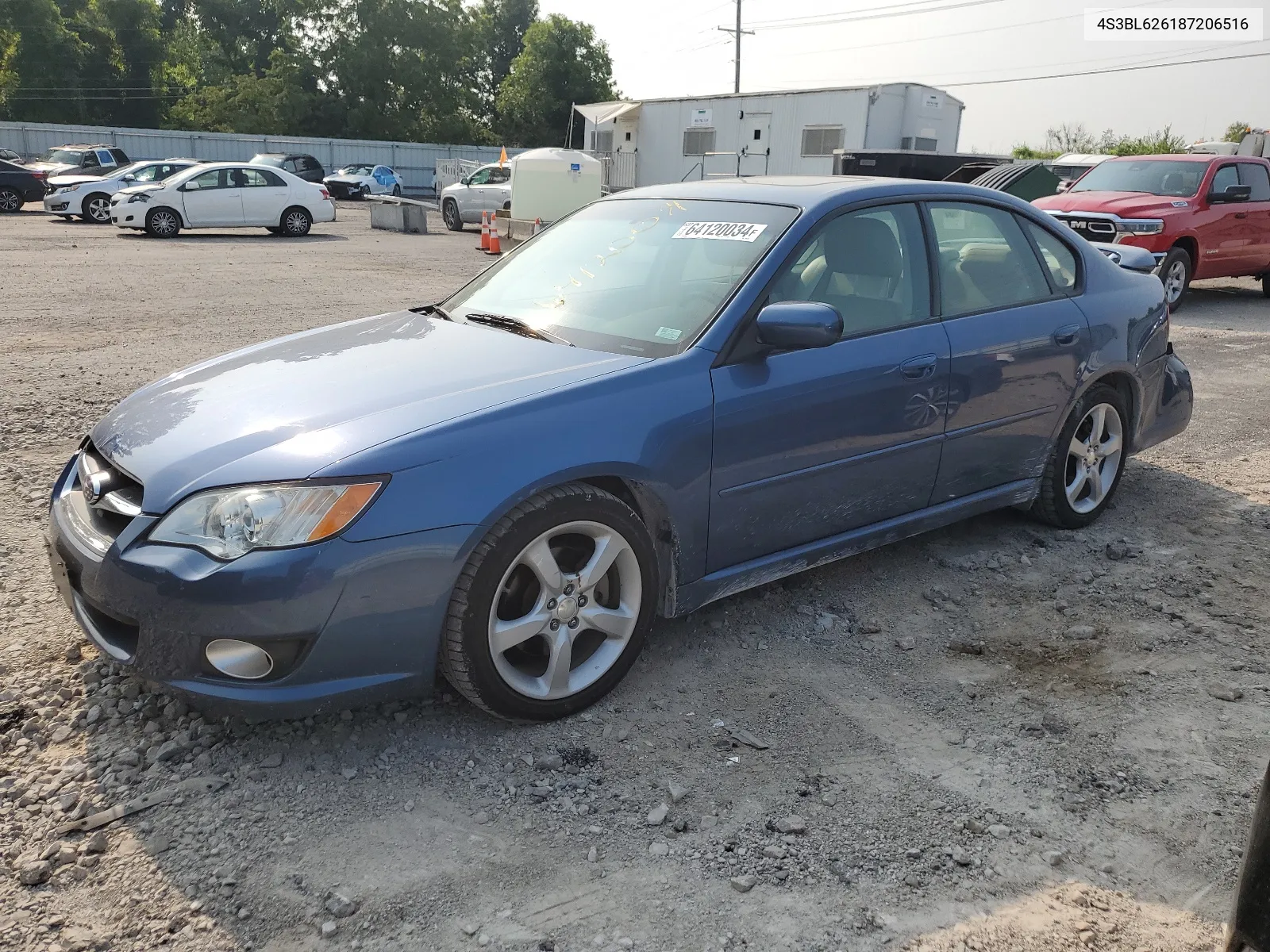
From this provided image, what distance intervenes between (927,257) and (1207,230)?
10.2 metres

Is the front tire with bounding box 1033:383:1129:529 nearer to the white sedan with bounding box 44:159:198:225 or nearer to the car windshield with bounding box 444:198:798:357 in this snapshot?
the car windshield with bounding box 444:198:798:357

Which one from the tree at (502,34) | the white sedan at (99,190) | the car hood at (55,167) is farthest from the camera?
the tree at (502,34)

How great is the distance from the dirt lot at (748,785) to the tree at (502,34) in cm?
7820

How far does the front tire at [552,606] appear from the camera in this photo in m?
2.85

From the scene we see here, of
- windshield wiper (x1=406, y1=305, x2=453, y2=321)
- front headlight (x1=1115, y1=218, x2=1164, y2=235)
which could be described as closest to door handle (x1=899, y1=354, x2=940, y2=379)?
windshield wiper (x1=406, y1=305, x2=453, y2=321)

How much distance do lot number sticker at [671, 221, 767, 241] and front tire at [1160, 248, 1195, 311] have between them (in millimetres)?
9896

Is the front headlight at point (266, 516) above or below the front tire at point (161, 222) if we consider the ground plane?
below

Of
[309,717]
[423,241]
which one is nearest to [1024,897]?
[309,717]

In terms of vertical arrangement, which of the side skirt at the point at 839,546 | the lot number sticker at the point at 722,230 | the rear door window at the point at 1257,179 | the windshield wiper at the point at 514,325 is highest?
the rear door window at the point at 1257,179

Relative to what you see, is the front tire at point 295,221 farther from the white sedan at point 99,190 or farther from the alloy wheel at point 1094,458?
the alloy wheel at point 1094,458

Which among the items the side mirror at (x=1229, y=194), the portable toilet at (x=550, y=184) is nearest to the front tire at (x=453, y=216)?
the portable toilet at (x=550, y=184)

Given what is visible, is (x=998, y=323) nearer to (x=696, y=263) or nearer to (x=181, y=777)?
(x=696, y=263)

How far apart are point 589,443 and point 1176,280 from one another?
1166 cm

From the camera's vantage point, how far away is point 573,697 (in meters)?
3.13
